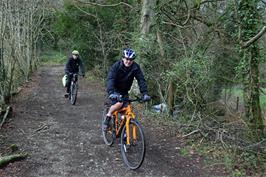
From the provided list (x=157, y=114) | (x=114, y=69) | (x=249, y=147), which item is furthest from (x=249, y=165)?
(x=157, y=114)

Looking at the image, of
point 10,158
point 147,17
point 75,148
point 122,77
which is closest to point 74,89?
point 147,17

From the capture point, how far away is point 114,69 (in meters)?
6.24

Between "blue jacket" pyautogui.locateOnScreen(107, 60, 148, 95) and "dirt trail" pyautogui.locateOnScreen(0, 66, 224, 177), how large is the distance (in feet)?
4.68

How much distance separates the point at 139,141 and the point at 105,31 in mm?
16003

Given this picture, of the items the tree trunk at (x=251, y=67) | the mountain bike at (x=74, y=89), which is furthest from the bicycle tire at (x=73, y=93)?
the tree trunk at (x=251, y=67)

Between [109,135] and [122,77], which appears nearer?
[122,77]

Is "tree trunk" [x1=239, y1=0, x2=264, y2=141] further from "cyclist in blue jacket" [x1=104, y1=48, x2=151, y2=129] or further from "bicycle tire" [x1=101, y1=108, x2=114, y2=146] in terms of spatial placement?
"bicycle tire" [x1=101, y1=108, x2=114, y2=146]

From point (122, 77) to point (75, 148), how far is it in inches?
78.7

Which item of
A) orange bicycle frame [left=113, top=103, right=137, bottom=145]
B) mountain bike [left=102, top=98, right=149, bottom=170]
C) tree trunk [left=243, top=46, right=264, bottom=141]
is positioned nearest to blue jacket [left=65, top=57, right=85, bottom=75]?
orange bicycle frame [left=113, top=103, right=137, bottom=145]

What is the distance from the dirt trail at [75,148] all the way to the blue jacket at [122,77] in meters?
1.43

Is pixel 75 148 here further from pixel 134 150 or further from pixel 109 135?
pixel 134 150

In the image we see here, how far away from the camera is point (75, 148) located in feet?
23.0

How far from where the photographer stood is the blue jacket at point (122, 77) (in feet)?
20.4

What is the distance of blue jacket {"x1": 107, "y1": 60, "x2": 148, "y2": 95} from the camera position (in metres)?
6.23
